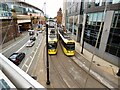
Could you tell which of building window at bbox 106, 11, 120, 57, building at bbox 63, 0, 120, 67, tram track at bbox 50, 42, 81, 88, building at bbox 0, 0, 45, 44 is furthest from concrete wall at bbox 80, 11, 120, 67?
building at bbox 0, 0, 45, 44

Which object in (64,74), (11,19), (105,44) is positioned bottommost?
(64,74)

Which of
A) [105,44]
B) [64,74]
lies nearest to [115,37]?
[105,44]

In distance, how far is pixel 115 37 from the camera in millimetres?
7289

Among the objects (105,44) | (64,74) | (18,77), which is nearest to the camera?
(18,77)

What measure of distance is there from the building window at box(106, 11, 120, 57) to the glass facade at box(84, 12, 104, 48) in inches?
50.9

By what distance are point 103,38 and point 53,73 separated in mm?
4753

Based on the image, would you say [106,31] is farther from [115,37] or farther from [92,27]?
[92,27]

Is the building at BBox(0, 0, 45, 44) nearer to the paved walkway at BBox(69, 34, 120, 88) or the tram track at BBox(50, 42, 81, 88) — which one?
the tram track at BBox(50, 42, 81, 88)

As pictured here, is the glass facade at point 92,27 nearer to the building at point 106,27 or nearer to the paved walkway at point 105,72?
the building at point 106,27

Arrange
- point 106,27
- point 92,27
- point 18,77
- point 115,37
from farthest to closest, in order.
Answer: point 92,27
point 106,27
point 115,37
point 18,77

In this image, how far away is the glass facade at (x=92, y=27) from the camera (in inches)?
353

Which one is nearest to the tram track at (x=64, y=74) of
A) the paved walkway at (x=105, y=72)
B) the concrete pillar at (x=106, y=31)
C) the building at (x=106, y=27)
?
the paved walkway at (x=105, y=72)

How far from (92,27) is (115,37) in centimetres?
274

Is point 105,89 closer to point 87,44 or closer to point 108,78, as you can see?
point 108,78
